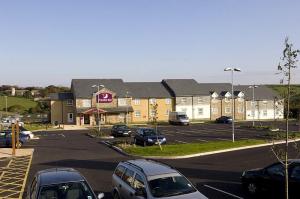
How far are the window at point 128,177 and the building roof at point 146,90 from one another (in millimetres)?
59658

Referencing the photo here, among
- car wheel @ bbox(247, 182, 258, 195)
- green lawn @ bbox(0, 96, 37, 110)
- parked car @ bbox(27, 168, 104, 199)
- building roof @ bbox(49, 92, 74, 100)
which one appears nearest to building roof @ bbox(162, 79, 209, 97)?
building roof @ bbox(49, 92, 74, 100)

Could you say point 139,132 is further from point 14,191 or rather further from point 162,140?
point 14,191

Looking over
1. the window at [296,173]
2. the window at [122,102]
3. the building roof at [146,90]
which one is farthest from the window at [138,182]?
the building roof at [146,90]

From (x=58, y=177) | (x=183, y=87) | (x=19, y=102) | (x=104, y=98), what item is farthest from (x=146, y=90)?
(x=58, y=177)

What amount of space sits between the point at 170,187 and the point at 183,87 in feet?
223

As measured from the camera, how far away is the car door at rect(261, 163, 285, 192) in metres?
16.0

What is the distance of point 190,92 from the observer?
79.4m

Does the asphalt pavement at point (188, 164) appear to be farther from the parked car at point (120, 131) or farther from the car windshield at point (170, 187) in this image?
the parked car at point (120, 131)

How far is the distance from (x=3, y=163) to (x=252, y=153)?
55.7 feet

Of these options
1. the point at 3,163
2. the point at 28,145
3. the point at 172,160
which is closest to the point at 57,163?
the point at 3,163

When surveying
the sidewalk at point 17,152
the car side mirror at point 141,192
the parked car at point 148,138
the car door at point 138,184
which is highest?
the car door at point 138,184

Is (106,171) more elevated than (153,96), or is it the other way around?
(153,96)

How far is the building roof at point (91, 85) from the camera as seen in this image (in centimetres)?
7106

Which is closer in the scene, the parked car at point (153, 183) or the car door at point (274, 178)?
the parked car at point (153, 183)
